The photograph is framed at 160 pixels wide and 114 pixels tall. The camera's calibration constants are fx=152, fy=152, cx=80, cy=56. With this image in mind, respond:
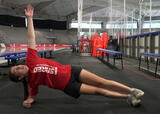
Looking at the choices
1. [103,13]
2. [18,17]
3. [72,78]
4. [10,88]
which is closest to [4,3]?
[18,17]

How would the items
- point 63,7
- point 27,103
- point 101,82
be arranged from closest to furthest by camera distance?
1. point 101,82
2. point 27,103
3. point 63,7

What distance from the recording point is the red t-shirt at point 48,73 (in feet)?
6.71

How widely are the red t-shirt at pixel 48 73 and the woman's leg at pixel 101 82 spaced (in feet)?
0.73

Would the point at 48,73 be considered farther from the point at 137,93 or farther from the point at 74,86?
the point at 137,93

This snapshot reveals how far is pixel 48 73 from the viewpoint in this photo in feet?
6.78

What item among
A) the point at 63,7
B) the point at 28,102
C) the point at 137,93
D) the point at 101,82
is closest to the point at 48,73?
the point at 28,102

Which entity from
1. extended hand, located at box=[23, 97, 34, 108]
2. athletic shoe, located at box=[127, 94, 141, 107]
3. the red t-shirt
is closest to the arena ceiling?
athletic shoe, located at box=[127, 94, 141, 107]

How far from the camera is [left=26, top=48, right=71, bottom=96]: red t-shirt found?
2045 millimetres

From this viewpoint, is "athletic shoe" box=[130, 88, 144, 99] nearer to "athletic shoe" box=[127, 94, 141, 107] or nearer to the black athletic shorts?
"athletic shoe" box=[127, 94, 141, 107]

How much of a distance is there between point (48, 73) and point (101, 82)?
2.43 feet

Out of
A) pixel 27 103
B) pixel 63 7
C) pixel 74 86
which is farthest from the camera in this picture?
pixel 63 7

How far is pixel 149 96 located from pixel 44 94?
6.41 feet

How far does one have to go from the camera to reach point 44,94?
115 inches

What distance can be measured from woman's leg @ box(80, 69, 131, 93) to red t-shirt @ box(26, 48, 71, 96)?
22cm
